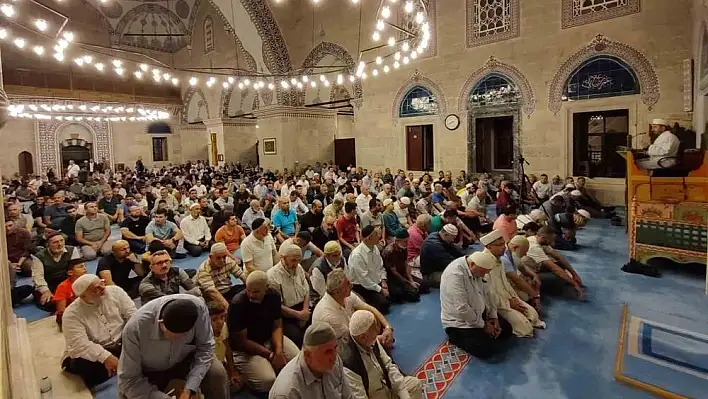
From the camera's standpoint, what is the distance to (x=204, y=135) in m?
20.6

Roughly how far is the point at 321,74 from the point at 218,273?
806 cm

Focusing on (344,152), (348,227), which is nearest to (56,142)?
(344,152)

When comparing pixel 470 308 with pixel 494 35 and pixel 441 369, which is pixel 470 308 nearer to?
pixel 441 369

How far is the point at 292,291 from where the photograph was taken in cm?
335

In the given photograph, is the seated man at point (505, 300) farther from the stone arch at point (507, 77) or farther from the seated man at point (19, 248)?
the stone arch at point (507, 77)

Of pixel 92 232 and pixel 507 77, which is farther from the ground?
pixel 507 77

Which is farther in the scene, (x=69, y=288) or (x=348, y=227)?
(x=348, y=227)

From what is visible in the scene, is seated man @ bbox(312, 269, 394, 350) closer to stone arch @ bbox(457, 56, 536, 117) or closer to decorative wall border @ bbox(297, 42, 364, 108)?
stone arch @ bbox(457, 56, 536, 117)

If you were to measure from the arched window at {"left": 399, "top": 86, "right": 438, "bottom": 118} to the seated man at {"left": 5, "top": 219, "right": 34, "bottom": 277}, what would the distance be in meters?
9.16

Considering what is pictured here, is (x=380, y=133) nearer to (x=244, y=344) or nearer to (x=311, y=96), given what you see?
(x=311, y=96)

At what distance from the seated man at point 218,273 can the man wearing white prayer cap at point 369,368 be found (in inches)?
59.1

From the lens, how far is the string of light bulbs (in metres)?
6.68

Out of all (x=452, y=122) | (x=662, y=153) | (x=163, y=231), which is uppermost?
(x=452, y=122)

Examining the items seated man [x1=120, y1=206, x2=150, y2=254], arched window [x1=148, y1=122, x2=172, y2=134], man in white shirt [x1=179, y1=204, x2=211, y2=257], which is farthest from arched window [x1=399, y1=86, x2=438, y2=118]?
arched window [x1=148, y1=122, x2=172, y2=134]
